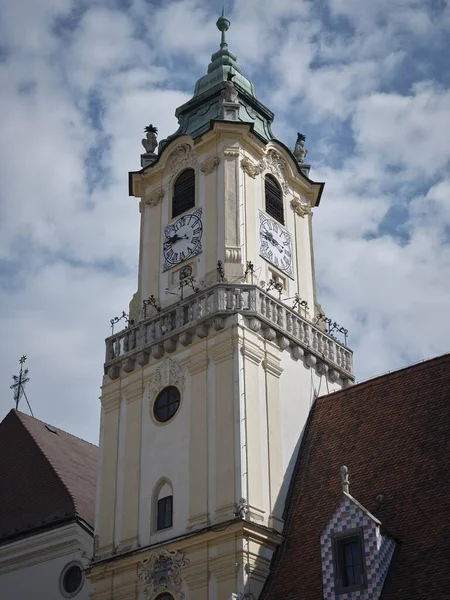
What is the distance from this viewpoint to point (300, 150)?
3183cm

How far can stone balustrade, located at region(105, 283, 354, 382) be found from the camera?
2539 centimetres

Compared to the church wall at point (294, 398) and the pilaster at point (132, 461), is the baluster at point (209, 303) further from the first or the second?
the pilaster at point (132, 461)

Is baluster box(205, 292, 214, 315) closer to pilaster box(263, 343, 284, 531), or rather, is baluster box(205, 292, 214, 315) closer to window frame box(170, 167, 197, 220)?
pilaster box(263, 343, 284, 531)

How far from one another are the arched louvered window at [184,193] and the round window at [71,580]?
980 cm

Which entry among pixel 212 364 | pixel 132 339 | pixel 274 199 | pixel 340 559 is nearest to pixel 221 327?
pixel 212 364

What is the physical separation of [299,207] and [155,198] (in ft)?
13.5

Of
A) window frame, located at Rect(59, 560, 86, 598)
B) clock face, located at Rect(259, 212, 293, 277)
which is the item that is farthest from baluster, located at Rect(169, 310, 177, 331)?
window frame, located at Rect(59, 560, 86, 598)

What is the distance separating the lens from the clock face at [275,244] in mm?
27875

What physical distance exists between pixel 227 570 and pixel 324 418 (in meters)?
5.20

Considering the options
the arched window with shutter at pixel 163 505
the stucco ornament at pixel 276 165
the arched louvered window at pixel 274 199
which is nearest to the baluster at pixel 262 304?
the arched louvered window at pixel 274 199

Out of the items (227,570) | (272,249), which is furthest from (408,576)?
(272,249)

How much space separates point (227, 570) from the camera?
21.8 m

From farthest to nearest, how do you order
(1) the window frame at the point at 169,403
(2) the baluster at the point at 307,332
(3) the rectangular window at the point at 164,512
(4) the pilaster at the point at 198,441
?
(2) the baluster at the point at 307,332, (1) the window frame at the point at 169,403, (3) the rectangular window at the point at 164,512, (4) the pilaster at the point at 198,441

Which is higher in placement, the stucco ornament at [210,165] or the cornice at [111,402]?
the stucco ornament at [210,165]
